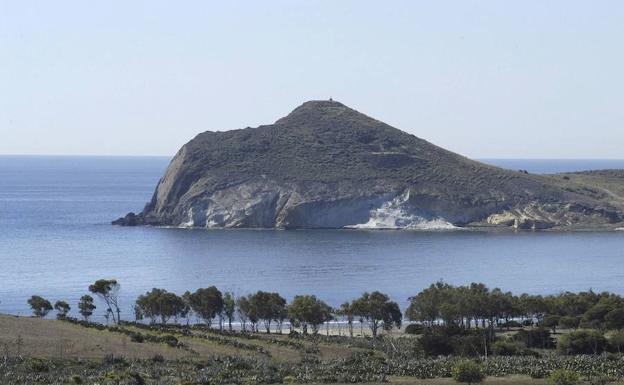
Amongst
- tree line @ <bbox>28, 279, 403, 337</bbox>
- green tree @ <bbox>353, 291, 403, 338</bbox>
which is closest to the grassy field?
green tree @ <bbox>353, 291, 403, 338</bbox>

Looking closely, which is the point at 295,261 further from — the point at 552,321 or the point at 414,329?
the point at 552,321

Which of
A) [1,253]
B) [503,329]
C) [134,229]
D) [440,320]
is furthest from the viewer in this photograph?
[134,229]

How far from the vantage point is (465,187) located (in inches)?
7677

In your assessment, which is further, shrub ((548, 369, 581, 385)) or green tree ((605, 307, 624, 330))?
green tree ((605, 307, 624, 330))

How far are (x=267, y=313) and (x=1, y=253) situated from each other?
68.8m

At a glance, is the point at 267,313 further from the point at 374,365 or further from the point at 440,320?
the point at 374,365

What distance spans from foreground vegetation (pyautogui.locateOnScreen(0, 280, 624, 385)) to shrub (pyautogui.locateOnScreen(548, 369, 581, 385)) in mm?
121

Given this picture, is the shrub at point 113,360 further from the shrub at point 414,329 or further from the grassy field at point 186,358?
the shrub at point 414,329

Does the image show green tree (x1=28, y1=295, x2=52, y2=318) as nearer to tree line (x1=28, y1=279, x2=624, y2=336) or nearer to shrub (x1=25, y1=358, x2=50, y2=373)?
tree line (x1=28, y1=279, x2=624, y2=336)

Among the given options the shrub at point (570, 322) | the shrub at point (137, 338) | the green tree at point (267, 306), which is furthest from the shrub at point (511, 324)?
the shrub at point (137, 338)

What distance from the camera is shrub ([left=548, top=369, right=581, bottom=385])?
53.9 m

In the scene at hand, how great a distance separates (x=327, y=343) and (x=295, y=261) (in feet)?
191

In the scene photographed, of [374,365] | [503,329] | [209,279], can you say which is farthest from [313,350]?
[209,279]

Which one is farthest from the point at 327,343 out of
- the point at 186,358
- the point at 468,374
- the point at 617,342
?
the point at 468,374
